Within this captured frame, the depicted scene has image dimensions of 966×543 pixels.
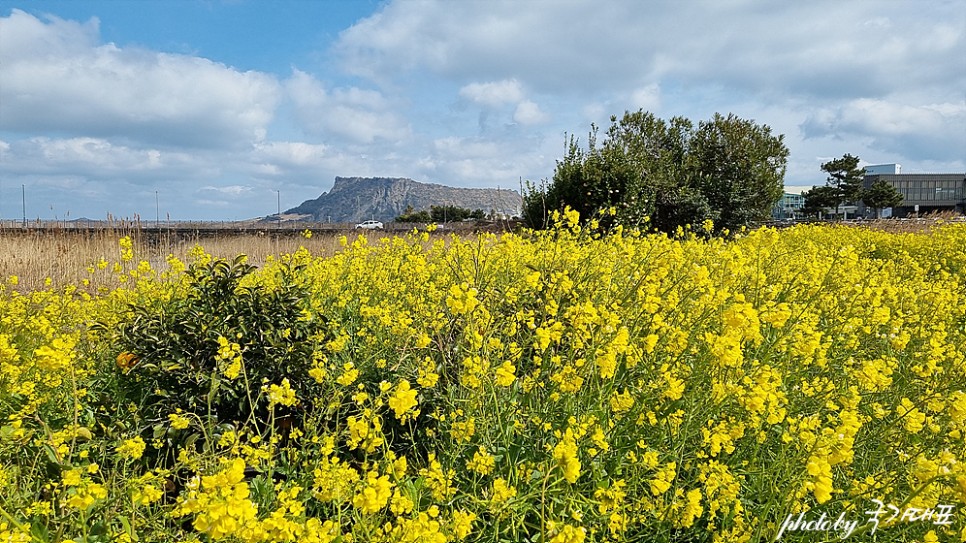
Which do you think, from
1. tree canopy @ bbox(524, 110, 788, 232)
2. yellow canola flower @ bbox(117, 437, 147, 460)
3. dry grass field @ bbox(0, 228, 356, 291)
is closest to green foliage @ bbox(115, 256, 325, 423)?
yellow canola flower @ bbox(117, 437, 147, 460)

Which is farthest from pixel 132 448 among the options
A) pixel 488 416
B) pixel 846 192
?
pixel 846 192

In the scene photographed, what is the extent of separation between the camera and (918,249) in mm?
7520

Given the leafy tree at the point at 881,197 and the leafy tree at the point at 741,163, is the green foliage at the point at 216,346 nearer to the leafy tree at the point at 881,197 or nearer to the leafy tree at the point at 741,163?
the leafy tree at the point at 741,163

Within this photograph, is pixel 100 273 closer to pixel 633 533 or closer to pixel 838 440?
pixel 633 533

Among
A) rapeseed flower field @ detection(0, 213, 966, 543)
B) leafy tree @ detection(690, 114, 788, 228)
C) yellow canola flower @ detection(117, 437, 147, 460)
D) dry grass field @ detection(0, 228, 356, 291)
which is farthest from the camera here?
leafy tree @ detection(690, 114, 788, 228)

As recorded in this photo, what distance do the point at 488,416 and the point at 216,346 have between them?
1.43 meters

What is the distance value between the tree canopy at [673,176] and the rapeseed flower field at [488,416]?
264 inches

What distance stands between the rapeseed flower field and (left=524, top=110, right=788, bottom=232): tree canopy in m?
6.70

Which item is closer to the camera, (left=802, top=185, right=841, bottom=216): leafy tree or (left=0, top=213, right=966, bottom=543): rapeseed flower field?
(left=0, top=213, right=966, bottom=543): rapeseed flower field

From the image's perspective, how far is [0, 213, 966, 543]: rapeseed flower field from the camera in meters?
1.77

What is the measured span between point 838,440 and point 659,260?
1.91m

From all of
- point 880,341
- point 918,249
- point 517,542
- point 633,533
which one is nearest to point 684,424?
point 633,533

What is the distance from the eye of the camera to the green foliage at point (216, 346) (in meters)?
2.70

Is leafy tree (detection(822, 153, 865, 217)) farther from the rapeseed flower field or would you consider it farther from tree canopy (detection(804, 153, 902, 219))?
the rapeseed flower field
